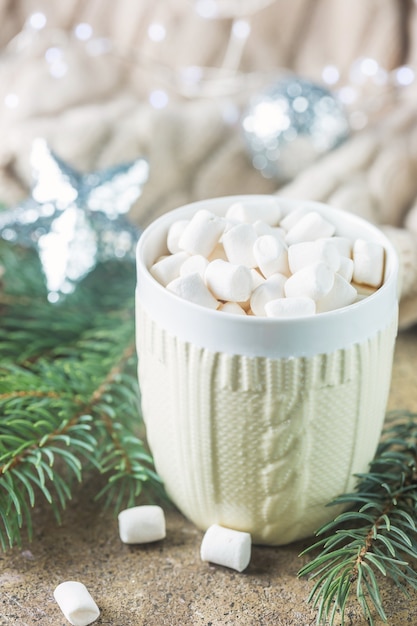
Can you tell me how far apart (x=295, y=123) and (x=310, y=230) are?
0.50 metres

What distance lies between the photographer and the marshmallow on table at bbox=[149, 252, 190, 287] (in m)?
0.77

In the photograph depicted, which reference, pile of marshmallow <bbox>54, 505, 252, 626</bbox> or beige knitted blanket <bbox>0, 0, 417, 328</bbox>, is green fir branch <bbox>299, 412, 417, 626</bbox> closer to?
pile of marshmallow <bbox>54, 505, 252, 626</bbox>

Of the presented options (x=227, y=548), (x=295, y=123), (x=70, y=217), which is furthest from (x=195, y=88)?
(x=227, y=548)

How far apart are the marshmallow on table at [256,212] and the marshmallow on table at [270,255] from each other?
0.07 metres

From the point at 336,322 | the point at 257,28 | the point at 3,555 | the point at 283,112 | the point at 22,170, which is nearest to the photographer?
the point at 336,322

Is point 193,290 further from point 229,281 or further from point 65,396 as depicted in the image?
point 65,396

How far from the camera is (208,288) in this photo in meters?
0.74

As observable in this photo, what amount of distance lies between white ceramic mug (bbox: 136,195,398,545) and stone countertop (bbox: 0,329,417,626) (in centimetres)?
4

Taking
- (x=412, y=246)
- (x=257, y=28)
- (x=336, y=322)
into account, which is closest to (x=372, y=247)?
(x=336, y=322)

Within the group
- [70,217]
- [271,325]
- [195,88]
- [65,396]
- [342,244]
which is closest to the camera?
[271,325]

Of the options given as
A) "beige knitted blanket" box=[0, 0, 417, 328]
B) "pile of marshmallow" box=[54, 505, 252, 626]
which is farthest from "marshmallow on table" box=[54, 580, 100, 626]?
"beige knitted blanket" box=[0, 0, 417, 328]

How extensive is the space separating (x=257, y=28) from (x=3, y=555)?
3.69 feet

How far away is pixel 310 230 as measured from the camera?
80 centimetres

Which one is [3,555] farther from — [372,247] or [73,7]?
[73,7]
